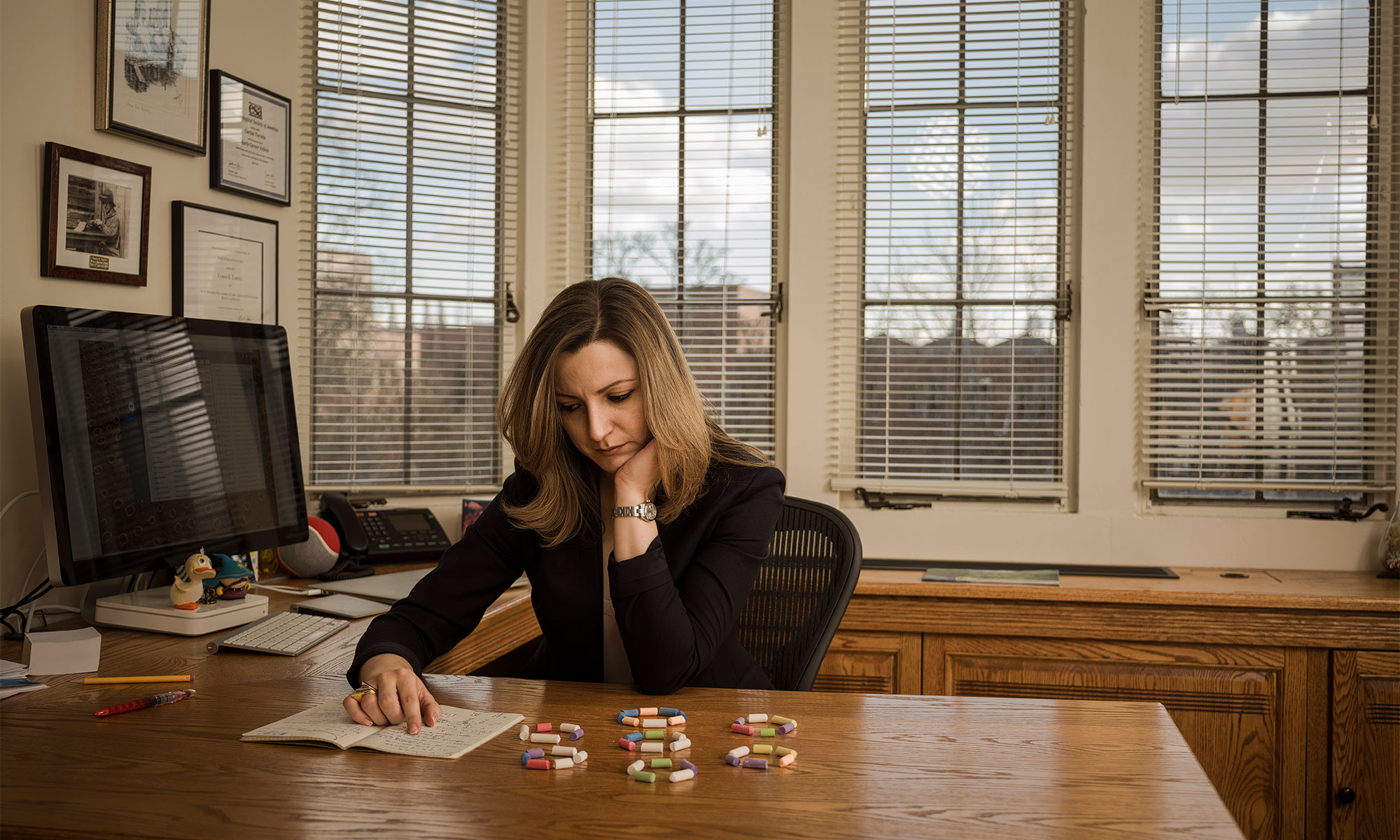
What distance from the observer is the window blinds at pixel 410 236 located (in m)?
3.11

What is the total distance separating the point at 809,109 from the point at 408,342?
1506 millimetres

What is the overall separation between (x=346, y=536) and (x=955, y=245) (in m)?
2.06

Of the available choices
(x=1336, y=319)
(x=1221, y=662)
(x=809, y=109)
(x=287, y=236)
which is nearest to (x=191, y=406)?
(x=287, y=236)

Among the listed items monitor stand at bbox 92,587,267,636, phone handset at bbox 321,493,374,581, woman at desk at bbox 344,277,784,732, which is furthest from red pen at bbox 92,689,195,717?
phone handset at bbox 321,493,374,581

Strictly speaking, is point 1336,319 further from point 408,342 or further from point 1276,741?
point 408,342

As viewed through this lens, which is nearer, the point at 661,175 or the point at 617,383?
the point at 617,383

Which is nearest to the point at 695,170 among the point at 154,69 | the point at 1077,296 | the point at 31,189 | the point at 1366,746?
the point at 1077,296

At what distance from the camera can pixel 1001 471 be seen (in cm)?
317

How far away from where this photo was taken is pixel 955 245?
10.5 ft

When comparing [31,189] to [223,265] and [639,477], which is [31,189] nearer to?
[223,265]

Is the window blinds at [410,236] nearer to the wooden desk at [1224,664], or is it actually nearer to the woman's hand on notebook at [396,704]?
the wooden desk at [1224,664]

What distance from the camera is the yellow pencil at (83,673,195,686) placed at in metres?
1.49

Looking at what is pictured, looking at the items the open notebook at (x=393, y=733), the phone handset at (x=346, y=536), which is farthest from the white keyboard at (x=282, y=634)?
the phone handset at (x=346, y=536)

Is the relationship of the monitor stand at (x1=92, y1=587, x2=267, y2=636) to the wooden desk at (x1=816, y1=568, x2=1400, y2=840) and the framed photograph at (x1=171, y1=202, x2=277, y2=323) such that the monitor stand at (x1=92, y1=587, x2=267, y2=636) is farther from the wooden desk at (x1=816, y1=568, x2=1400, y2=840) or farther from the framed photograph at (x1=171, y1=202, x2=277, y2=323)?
the wooden desk at (x1=816, y1=568, x2=1400, y2=840)
